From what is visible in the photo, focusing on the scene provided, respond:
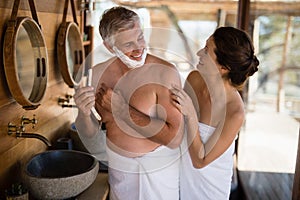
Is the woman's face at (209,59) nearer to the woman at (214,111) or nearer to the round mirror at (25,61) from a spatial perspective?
the woman at (214,111)

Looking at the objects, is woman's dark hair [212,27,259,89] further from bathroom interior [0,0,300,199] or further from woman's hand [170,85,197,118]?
bathroom interior [0,0,300,199]

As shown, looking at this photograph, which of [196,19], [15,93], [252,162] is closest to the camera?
[15,93]

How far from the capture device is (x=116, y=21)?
1.32 m

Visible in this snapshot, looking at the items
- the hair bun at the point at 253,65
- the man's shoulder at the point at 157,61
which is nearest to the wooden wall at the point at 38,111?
the man's shoulder at the point at 157,61

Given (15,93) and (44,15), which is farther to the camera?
(44,15)

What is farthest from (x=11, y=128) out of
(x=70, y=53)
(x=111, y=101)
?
(x=70, y=53)

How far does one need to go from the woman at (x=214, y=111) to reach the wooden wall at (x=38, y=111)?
0.65 m

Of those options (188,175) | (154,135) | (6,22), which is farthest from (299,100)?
(6,22)

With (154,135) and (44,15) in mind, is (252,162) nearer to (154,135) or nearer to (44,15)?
(154,135)

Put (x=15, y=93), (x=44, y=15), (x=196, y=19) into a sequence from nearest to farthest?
(x=15, y=93) < (x=44, y=15) < (x=196, y=19)

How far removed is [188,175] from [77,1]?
53.5 inches

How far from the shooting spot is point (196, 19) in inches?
119

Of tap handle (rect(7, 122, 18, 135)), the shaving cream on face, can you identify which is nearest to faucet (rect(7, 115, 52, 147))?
tap handle (rect(7, 122, 18, 135))

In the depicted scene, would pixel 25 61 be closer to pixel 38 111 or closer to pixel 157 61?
pixel 38 111
